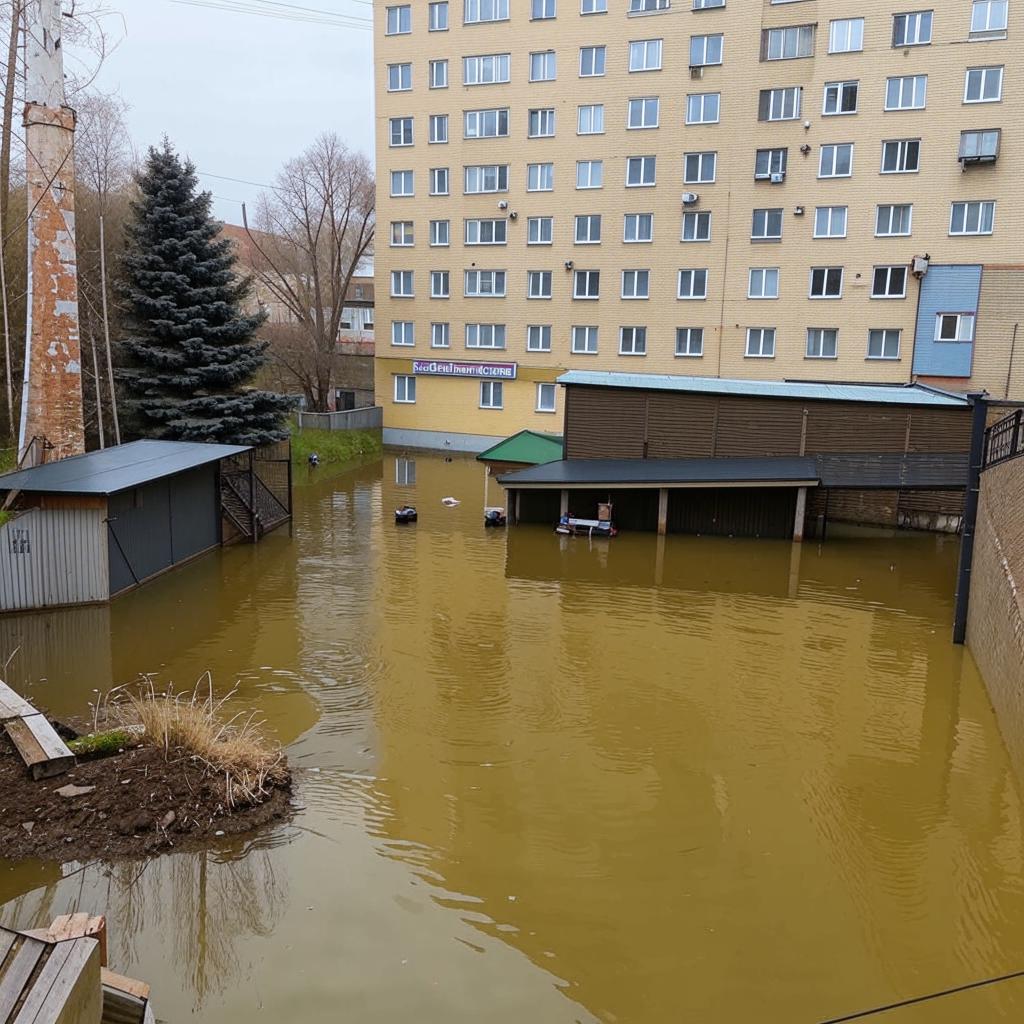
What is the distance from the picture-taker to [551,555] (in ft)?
68.9

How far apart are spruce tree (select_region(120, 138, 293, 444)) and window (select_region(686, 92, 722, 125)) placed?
1834cm

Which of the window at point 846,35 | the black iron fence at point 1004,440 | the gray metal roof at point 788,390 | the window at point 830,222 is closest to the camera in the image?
the black iron fence at point 1004,440

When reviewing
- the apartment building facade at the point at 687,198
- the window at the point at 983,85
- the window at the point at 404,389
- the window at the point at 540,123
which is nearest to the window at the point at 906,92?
the apartment building facade at the point at 687,198

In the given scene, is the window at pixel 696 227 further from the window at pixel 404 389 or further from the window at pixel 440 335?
the window at pixel 404 389

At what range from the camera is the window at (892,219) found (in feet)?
103

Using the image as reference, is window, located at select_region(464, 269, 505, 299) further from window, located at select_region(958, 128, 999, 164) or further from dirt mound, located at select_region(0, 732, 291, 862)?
dirt mound, located at select_region(0, 732, 291, 862)

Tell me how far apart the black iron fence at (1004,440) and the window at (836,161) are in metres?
19.4

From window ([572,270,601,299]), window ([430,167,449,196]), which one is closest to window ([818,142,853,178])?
window ([572,270,601,299])

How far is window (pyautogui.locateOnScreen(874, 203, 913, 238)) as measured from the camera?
31266 mm

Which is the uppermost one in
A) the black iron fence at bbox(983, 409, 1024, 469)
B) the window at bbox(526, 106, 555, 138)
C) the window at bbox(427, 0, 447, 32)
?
the window at bbox(427, 0, 447, 32)

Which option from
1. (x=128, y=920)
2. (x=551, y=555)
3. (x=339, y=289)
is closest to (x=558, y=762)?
(x=128, y=920)

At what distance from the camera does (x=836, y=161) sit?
105 feet

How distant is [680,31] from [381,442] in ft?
66.6

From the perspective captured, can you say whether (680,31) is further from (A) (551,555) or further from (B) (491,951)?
(B) (491,951)
